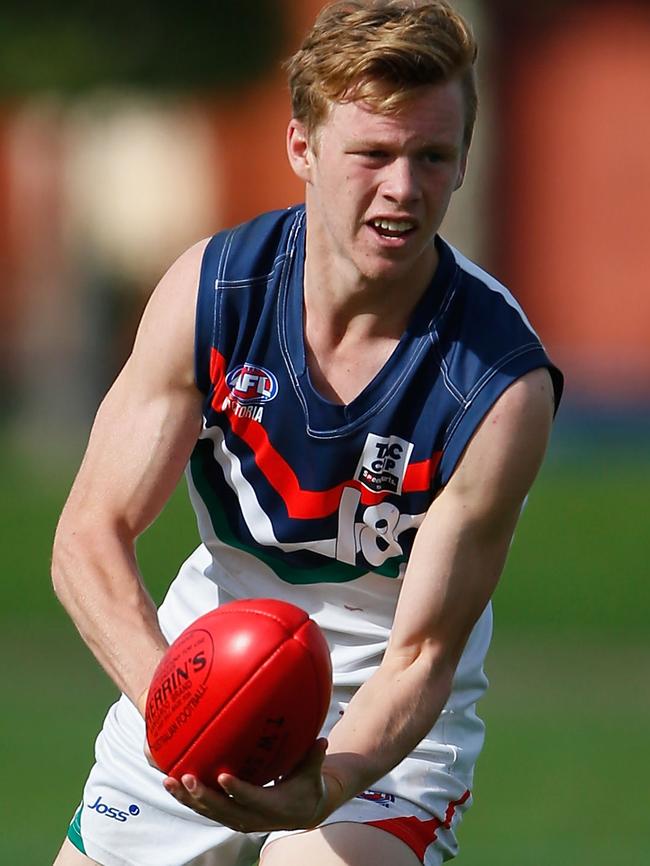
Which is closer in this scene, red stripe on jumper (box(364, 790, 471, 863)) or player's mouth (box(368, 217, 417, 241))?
player's mouth (box(368, 217, 417, 241))

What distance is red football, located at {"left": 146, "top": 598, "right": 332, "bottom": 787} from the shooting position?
4066 mm

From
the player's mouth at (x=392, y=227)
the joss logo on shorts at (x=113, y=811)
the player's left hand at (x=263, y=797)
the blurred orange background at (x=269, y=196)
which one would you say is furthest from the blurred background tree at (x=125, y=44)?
the player's left hand at (x=263, y=797)

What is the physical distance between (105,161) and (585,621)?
1219cm

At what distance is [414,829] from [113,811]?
2.90 feet

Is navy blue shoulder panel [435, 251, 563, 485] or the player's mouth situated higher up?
the player's mouth

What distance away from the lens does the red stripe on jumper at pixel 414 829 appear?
471 centimetres

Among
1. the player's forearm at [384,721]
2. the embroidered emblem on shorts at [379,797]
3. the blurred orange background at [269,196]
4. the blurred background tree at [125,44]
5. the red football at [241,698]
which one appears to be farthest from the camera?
the blurred orange background at [269,196]

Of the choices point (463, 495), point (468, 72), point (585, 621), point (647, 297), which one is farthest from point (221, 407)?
point (647, 297)

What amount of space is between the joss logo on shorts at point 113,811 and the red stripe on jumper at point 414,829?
748mm

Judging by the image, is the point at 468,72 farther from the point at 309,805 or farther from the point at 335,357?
the point at 309,805

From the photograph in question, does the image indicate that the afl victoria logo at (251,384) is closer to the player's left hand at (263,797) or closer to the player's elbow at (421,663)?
the player's elbow at (421,663)

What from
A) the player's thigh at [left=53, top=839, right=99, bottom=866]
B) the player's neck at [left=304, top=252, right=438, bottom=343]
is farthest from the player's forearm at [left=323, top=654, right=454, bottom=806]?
the player's thigh at [left=53, top=839, right=99, bottom=866]

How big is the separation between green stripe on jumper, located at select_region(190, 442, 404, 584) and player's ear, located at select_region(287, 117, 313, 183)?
2.56ft

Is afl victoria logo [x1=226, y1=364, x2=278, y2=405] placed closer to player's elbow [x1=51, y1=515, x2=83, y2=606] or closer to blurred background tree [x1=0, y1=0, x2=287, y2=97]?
player's elbow [x1=51, y1=515, x2=83, y2=606]
